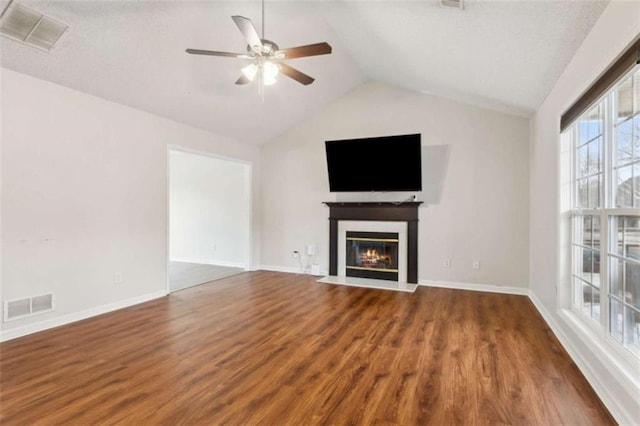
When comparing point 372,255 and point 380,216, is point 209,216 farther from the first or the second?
point 380,216

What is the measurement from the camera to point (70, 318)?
3.42 metres

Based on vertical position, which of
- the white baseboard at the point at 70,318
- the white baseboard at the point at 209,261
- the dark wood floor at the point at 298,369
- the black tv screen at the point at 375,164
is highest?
the black tv screen at the point at 375,164

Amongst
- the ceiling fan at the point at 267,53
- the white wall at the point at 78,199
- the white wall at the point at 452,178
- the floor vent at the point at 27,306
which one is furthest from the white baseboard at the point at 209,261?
the ceiling fan at the point at 267,53

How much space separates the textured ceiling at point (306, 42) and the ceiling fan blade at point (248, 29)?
3.46ft

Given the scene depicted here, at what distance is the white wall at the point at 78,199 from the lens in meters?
3.02

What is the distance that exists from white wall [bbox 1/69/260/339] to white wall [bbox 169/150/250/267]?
7.26 ft

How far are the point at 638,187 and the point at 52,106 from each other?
16.4 ft

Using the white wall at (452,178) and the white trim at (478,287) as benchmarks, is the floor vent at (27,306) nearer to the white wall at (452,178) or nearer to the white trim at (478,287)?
the white wall at (452,178)

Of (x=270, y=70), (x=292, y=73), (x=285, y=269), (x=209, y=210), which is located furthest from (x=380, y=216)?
(x=209, y=210)

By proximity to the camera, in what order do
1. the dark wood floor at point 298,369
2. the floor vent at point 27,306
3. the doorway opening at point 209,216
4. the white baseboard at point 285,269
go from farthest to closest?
the doorway opening at point 209,216 < the white baseboard at point 285,269 < the floor vent at point 27,306 < the dark wood floor at point 298,369

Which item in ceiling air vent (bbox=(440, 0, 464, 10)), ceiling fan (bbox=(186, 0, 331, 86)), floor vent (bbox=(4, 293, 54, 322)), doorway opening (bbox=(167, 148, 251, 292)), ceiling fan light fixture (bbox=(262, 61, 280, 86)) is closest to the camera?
ceiling air vent (bbox=(440, 0, 464, 10))

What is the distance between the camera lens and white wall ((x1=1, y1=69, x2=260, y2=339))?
3.02 m

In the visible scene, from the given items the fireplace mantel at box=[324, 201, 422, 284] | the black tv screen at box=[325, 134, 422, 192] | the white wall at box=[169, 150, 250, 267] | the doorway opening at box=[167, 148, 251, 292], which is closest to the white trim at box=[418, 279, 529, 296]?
the fireplace mantel at box=[324, 201, 422, 284]

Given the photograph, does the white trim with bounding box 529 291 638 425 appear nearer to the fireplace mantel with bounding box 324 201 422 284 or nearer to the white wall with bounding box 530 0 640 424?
the white wall with bounding box 530 0 640 424
